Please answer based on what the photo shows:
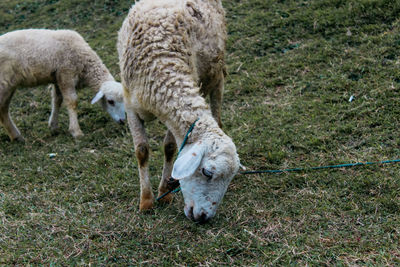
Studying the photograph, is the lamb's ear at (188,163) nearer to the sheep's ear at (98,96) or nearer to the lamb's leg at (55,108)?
the sheep's ear at (98,96)

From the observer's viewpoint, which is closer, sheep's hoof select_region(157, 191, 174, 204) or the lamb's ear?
the lamb's ear

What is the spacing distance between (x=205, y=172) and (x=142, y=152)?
1060 millimetres

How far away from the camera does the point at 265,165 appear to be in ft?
Result: 15.9

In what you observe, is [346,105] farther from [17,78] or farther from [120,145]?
[17,78]

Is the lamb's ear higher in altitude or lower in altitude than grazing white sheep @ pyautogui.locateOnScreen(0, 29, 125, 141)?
higher

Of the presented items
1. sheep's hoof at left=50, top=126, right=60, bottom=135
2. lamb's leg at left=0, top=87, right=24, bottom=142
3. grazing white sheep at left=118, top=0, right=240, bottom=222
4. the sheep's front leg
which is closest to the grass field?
sheep's hoof at left=50, top=126, right=60, bottom=135

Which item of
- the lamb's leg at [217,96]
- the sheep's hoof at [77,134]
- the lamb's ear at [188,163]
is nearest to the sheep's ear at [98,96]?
the sheep's hoof at [77,134]

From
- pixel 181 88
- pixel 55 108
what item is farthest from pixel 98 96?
pixel 181 88

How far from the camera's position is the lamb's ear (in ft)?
10.6

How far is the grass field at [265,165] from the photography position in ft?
11.1

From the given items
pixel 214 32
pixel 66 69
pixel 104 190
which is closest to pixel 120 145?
pixel 104 190

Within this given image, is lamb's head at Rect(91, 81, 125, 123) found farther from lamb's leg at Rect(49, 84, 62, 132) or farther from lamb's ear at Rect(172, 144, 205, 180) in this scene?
lamb's ear at Rect(172, 144, 205, 180)

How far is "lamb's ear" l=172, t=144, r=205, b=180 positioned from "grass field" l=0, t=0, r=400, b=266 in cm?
68

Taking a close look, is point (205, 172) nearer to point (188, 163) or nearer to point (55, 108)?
point (188, 163)
